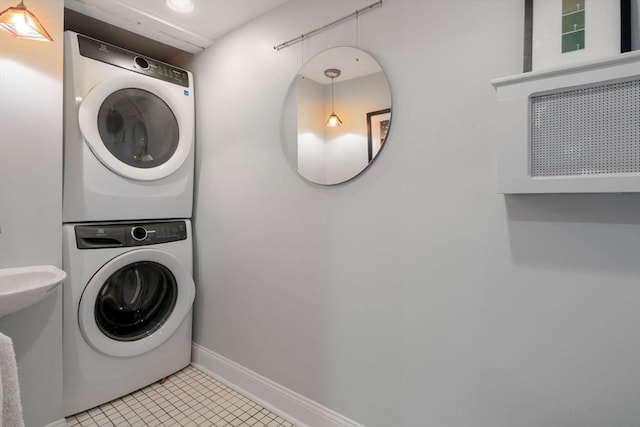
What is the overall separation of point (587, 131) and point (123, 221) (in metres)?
2.18

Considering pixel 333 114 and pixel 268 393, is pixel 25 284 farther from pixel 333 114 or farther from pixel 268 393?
pixel 333 114

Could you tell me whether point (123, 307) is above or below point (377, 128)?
below

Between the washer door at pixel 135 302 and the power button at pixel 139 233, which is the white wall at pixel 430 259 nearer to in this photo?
the washer door at pixel 135 302

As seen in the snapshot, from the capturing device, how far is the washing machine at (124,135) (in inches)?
67.2

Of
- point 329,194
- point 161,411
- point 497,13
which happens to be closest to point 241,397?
point 161,411

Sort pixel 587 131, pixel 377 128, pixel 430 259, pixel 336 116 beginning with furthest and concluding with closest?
pixel 336 116 < pixel 377 128 < pixel 430 259 < pixel 587 131

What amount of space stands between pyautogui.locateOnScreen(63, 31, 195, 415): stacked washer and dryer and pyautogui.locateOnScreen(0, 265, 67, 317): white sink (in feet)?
0.56

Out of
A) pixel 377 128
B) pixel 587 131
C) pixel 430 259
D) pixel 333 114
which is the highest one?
pixel 333 114

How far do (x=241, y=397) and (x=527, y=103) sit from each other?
207 centimetres

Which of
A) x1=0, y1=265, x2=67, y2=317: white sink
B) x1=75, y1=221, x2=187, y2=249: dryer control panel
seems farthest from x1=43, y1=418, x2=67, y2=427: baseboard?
x1=75, y1=221, x2=187, y2=249: dryer control panel

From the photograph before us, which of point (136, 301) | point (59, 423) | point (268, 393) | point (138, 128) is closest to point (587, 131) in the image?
point (268, 393)

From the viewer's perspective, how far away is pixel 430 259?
1279 millimetres

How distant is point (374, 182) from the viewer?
1430 millimetres

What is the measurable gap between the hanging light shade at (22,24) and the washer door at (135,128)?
0.36 metres
